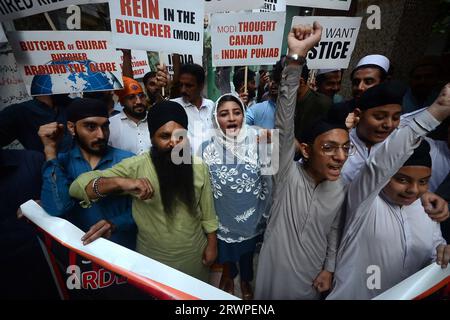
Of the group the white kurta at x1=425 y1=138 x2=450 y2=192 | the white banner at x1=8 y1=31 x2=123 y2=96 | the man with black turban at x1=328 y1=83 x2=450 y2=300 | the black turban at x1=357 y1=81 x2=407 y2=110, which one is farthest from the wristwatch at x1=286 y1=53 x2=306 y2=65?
the white banner at x1=8 y1=31 x2=123 y2=96

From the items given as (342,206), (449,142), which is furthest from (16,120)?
(449,142)

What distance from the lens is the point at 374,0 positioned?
5453 mm

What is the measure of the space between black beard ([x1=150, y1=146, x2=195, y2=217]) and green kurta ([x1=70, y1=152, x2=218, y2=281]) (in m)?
0.03

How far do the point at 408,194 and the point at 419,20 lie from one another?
548 centimetres

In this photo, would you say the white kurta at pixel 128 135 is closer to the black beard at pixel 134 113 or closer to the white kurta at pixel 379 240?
the black beard at pixel 134 113

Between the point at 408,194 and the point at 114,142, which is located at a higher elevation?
the point at 408,194

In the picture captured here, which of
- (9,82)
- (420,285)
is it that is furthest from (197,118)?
(9,82)

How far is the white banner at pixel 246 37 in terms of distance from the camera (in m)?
2.88

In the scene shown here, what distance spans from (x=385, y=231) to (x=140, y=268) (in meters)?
1.51

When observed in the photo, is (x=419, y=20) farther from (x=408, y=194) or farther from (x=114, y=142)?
(x=114, y=142)

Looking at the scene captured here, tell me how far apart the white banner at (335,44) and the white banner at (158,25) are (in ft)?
4.60

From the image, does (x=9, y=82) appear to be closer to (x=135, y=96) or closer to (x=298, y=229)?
(x=135, y=96)
